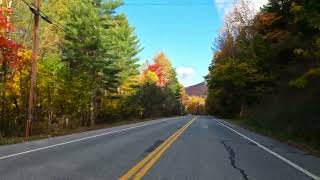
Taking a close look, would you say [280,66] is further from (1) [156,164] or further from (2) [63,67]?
(1) [156,164]

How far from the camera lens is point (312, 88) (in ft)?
80.4

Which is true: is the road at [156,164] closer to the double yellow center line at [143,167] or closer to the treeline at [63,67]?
the double yellow center line at [143,167]

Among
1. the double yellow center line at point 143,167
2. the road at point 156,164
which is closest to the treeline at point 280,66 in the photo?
the road at point 156,164

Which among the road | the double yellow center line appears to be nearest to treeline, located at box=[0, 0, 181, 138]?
the road

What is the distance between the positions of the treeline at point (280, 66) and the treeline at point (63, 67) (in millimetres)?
14881

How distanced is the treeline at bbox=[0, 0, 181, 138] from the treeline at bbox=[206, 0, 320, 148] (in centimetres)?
1488

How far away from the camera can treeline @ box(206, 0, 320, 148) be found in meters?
19.7

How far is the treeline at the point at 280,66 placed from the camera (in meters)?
19.7

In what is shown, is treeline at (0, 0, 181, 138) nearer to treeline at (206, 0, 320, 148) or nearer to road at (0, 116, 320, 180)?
road at (0, 116, 320, 180)

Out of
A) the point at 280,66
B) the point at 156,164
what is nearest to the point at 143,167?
the point at 156,164

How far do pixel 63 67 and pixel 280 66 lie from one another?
1854 cm

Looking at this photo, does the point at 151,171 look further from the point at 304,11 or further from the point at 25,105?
the point at 25,105

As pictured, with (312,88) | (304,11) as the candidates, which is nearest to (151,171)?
(304,11)

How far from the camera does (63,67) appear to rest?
41000mm
